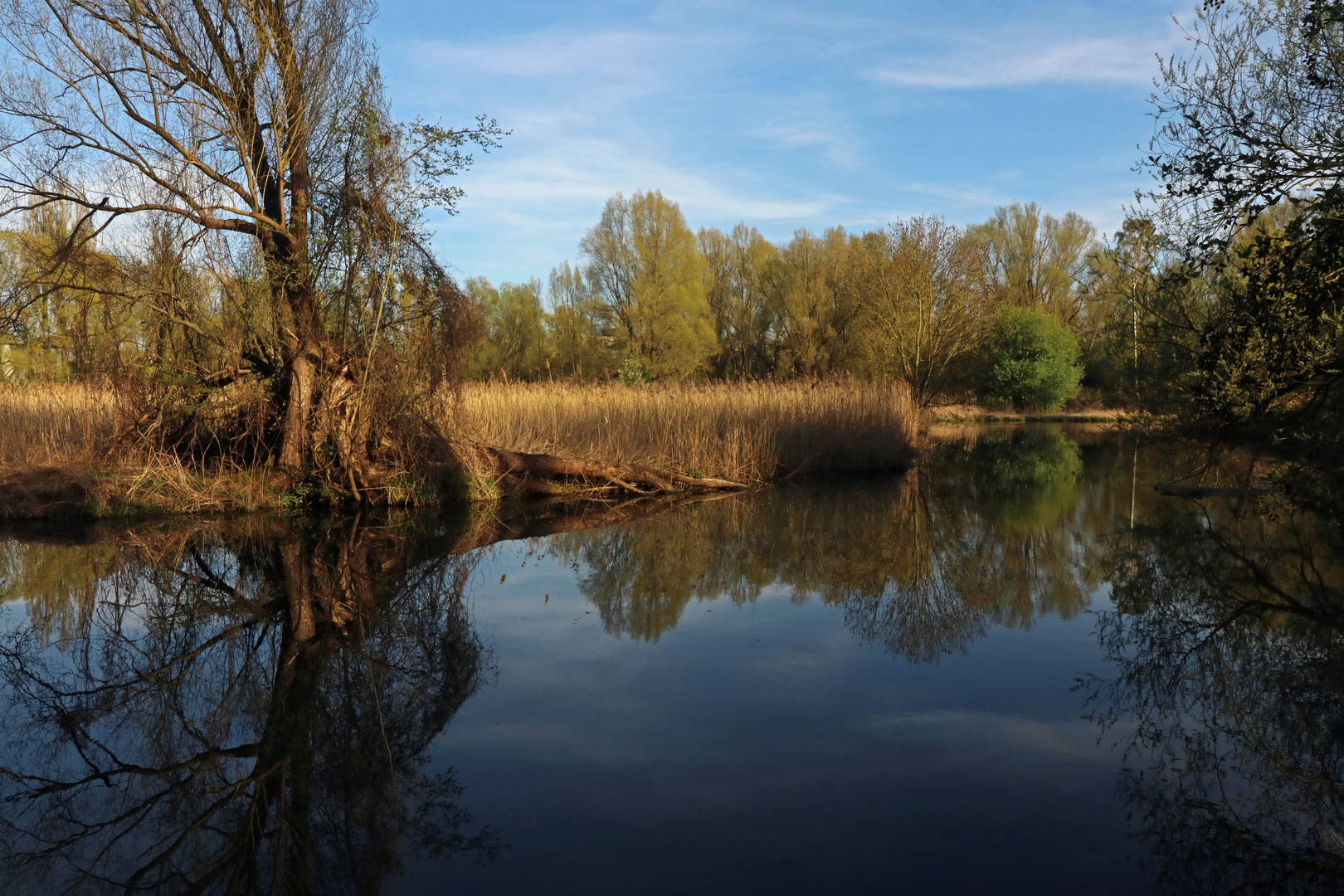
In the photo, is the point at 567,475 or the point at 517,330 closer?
the point at 567,475

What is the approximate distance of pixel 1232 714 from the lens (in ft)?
14.3

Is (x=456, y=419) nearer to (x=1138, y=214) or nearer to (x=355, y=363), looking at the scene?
(x=355, y=363)

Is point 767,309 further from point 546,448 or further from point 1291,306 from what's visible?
point 1291,306

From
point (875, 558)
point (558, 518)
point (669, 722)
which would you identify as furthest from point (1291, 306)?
point (558, 518)

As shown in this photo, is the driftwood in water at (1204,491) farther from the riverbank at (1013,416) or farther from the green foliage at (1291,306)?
the riverbank at (1013,416)

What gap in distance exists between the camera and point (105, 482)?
10891mm

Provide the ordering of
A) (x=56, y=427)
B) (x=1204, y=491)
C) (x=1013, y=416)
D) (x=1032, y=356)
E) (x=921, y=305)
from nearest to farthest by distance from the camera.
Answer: (x=56, y=427)
(x=1204, y=491)
(x=921, y=305)
(x=1032, y=356)
(x=1013, y=416)

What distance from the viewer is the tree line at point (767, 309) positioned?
128 ft

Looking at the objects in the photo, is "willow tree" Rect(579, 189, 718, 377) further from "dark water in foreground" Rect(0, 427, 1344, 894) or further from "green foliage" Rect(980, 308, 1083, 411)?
"dark water in foreground" Rect(0, 427, 1344, 894)

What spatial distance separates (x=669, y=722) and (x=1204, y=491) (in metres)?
12.7

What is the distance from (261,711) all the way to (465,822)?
1.59 meters

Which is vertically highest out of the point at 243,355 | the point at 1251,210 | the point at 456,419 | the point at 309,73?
the point at 309,73

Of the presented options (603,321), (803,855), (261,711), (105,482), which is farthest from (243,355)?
(603,321)

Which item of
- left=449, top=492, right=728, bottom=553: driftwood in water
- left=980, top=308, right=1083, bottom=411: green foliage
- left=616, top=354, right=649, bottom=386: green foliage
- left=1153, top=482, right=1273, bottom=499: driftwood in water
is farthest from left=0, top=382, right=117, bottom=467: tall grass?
left=980, top=308, right=1083, bottom=411: green foliage
